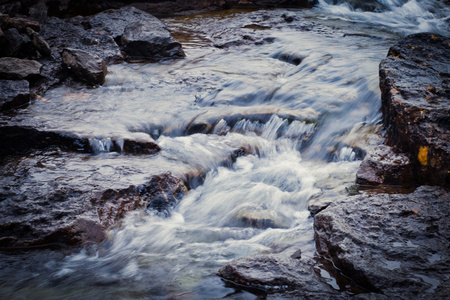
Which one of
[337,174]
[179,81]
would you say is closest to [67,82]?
[179,81]

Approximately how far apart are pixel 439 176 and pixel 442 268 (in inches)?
55.0

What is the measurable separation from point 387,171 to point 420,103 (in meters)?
1.09

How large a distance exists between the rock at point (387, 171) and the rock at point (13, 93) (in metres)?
5.60

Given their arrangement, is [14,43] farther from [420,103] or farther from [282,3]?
[282,3]

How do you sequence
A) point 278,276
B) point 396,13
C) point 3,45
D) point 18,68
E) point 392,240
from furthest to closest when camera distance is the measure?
point 396,13 < point 3,45 < point 18,68 < point 392,240 < point 278,276

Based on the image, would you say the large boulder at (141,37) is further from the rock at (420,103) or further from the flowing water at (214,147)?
the rock at (420,103)

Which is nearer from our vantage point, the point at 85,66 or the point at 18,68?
the point at 18,68

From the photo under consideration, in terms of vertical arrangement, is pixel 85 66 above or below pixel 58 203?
above

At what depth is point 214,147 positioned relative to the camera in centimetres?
534

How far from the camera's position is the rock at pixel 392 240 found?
2484 millimetres

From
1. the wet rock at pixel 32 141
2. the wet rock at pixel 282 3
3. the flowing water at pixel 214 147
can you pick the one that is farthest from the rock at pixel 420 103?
the wet rock at pixel 282 3

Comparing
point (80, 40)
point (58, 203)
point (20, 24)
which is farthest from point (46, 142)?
point (80, 40)

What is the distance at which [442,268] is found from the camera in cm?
254

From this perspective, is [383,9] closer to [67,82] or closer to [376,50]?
[376,50]
